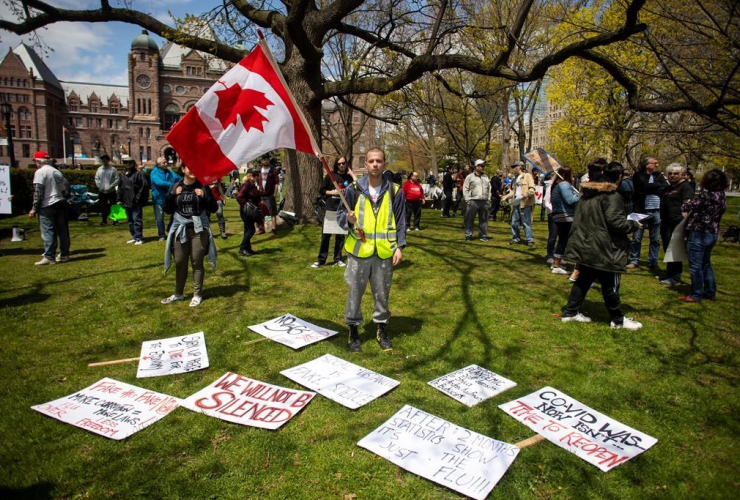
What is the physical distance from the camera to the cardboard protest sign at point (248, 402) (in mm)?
3656

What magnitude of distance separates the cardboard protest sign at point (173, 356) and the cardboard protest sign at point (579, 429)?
315 cm

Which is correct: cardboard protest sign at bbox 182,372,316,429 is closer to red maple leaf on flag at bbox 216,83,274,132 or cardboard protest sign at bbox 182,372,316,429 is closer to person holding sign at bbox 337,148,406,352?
person holding sign at bbox 337,148,406,352

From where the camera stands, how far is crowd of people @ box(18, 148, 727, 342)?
484 centimetres

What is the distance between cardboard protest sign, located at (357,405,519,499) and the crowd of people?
1.56 meters

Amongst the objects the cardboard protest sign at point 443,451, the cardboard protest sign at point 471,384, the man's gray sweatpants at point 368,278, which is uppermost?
the man's gray sweatpants at point 368,278

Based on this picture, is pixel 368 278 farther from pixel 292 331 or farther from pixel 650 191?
pixel 650 191

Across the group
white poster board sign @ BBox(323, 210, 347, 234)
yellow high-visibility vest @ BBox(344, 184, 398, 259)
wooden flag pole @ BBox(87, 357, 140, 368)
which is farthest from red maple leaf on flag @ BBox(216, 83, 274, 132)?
white poster board sign @ BBox(323, 210, 347, 234)

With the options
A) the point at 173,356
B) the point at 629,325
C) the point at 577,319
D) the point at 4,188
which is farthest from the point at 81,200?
the point at 629,325

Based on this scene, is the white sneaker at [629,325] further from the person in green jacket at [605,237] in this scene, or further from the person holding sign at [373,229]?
the person holding sign at [373,229]

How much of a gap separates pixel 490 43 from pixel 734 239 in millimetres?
9550

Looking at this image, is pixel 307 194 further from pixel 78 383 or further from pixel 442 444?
pixel 442 444

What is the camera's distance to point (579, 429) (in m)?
3.59

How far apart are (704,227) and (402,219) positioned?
5104 millimetres

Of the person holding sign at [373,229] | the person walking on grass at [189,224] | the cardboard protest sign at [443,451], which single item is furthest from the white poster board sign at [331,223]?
the cardboard protest sign at [443,451]
